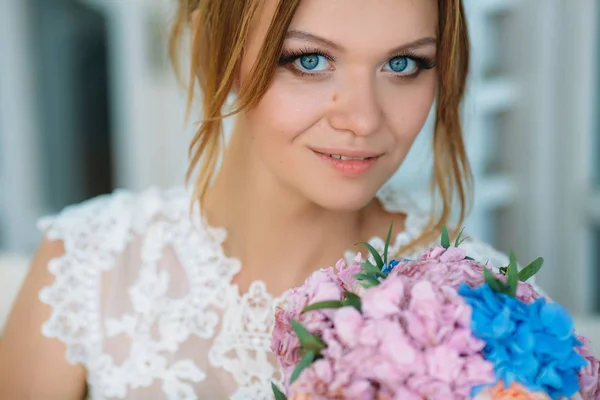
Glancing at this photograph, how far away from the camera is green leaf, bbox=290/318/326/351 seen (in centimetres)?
61

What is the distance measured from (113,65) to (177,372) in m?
2.11

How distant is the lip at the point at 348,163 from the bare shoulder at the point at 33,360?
55 cm

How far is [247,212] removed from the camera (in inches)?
47.6

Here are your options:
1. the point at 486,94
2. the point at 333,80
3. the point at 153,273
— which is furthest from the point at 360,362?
the point at 486,94

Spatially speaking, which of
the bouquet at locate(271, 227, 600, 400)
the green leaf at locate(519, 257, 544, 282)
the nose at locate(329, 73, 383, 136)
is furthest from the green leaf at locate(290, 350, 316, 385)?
the nose at locate(329, 73, 383, 136)

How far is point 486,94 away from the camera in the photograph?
2.70m

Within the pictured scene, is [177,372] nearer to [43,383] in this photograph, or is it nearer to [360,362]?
[43,383]

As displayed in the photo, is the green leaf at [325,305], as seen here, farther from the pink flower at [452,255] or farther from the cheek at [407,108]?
the cheek at [407,108]

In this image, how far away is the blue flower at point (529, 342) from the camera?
1.89ft

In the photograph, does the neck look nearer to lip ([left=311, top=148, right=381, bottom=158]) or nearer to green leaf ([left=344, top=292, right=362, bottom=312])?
lip ([left=311, top=148, right=381, bottom=158])

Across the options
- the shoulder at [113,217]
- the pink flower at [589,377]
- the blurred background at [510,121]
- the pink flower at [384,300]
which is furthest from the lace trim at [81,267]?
the blurred background at [510,121]

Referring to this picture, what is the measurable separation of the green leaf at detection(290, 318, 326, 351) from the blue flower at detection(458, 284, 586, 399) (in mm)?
135

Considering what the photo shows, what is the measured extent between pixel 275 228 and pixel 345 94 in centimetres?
34

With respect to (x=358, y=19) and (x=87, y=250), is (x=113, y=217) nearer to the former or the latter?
(x=87, y=250)
